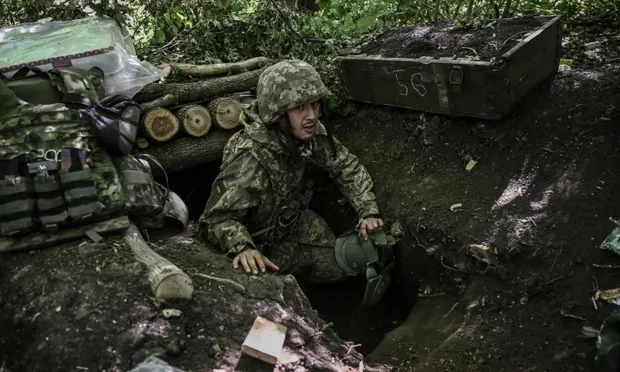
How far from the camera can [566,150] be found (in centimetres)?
370

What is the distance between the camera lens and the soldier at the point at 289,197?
3.71m


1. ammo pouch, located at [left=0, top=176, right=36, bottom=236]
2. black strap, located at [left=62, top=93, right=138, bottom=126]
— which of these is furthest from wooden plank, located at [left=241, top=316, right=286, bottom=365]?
black strap, located at [left=62, top=93, right=138, bottom=126]

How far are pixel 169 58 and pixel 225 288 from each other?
3.57 metres

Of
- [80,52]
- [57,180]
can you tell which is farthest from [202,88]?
[57,180]

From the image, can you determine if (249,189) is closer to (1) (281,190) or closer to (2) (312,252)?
(1) (281,190)

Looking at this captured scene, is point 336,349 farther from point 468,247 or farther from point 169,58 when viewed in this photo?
point 169,58

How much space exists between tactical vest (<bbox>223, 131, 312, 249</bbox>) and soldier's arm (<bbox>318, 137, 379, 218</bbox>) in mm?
286

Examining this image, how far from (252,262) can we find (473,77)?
227 centimetres

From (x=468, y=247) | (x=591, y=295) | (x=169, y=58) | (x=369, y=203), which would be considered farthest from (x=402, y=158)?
(x=169, y=58)

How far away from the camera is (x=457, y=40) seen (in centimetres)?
459

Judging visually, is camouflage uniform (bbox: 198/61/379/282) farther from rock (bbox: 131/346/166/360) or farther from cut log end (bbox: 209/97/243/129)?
rock (bbox: 131/346/166/360)

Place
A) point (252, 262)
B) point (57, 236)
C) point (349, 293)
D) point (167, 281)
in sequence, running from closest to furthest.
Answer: point (167, 281), point (57, 236), point (252, 262), point (349, 293)

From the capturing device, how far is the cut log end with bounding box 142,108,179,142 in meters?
4.69

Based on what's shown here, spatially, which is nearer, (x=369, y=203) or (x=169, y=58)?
(x=369, y=203)
